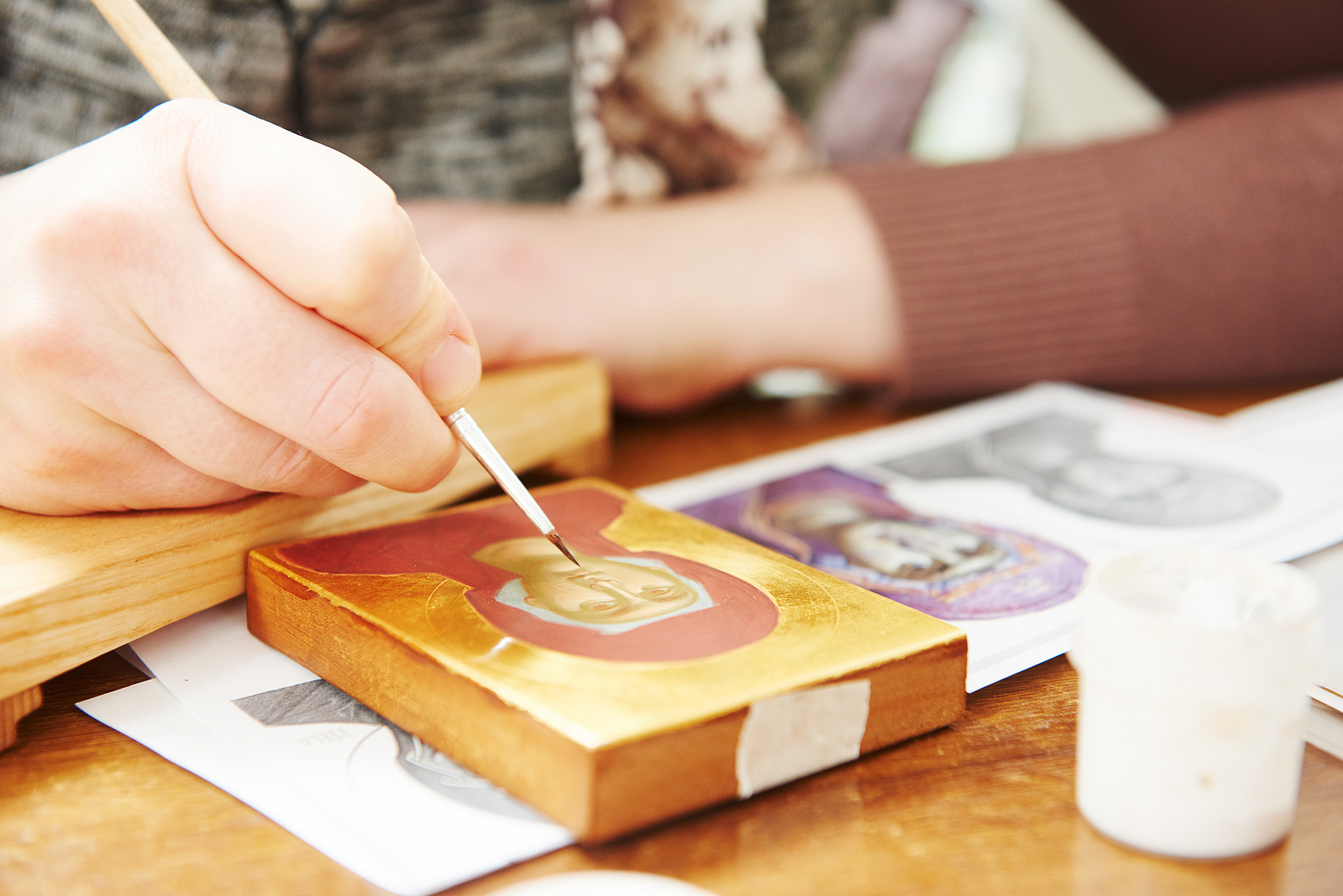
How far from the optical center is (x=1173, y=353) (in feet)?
2.15

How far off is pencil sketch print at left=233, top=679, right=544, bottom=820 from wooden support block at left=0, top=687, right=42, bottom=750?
6cm

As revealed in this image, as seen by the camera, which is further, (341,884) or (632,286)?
(632,286)

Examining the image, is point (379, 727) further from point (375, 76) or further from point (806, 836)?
point (375, 76)

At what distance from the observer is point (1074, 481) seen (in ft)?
1.62

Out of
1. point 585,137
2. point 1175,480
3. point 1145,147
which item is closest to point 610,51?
→ point 585,137

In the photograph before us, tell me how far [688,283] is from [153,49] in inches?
13.3

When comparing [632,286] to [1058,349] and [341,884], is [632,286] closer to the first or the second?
[1058,349]

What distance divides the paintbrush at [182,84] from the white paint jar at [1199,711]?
0.17 metres

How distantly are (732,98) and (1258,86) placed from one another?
413 millimetres

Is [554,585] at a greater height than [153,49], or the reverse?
[153,49]

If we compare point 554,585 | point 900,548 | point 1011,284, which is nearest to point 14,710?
point 554,585

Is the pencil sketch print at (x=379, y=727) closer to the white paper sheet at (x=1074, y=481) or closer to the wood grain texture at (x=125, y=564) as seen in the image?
the wood grain texture at (x=125, y=564)

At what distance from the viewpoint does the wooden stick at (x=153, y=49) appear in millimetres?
356

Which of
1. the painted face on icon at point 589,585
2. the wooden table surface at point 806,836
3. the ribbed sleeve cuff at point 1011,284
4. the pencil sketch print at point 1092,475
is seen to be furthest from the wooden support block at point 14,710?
the ribbed sleeve cuff at point 1011,284
